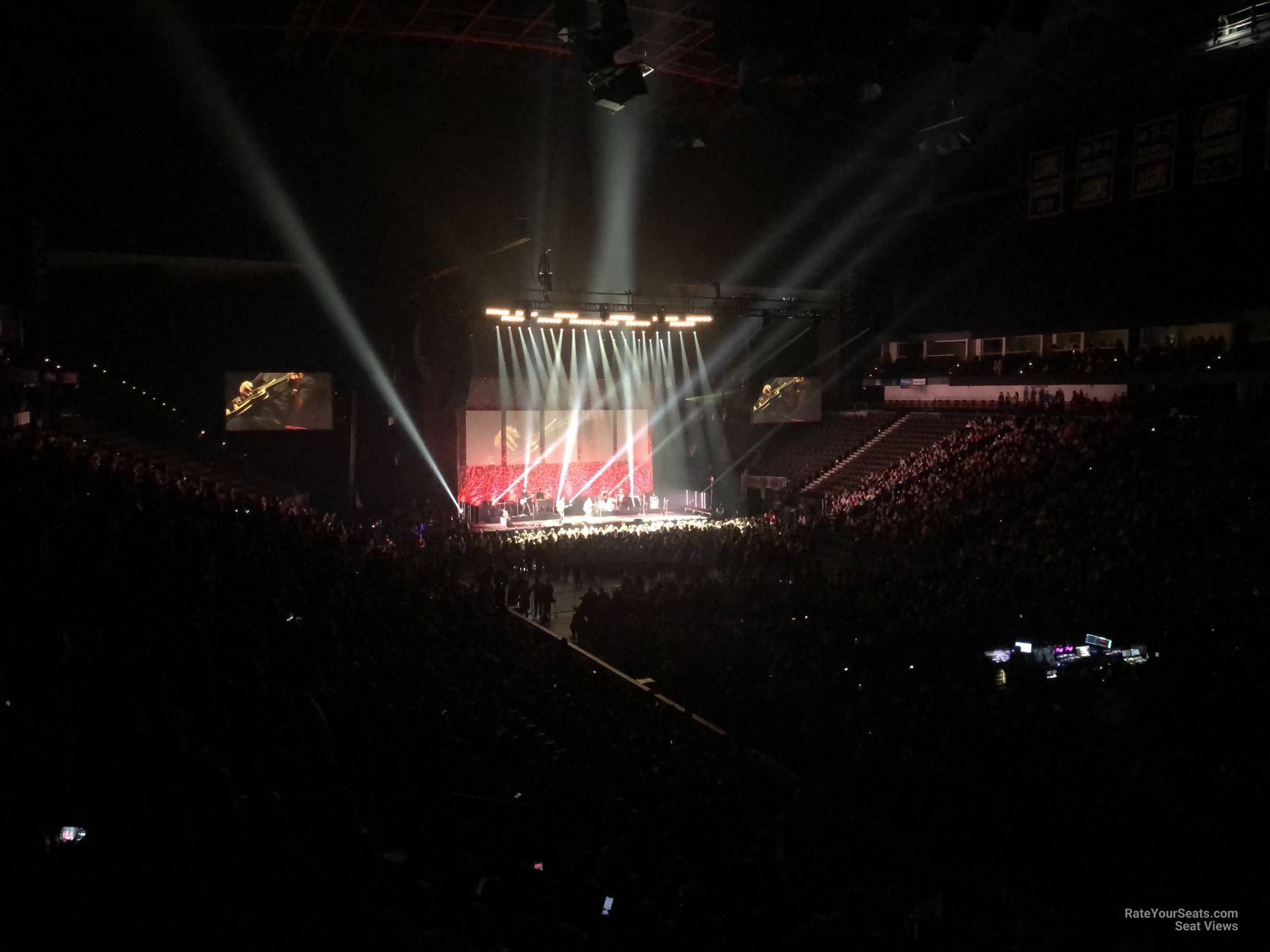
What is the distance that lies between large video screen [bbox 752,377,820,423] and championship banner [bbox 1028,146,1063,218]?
8815mm

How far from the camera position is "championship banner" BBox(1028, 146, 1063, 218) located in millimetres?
19609

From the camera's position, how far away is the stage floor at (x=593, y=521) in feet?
74.8

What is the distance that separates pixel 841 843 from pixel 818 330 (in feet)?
78.5

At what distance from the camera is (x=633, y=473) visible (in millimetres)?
28203

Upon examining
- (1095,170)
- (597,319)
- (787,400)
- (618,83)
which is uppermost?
(1095,170)

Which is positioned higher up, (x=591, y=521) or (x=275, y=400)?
(x=275, y=400)

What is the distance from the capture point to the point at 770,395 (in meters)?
27.1

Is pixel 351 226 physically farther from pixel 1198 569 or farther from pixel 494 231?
pixel 1198 569

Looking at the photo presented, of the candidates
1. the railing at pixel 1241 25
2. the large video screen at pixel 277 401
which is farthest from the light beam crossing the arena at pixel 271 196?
the railing at pixel 1241 25

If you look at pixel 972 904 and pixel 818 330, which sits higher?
pixel 818 330

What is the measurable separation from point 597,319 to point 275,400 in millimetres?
8091

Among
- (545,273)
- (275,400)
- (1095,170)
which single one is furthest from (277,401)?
(1095,170)

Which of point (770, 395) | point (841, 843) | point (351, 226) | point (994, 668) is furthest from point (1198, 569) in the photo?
point (351, 226)

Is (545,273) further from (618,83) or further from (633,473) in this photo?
(618,83)
